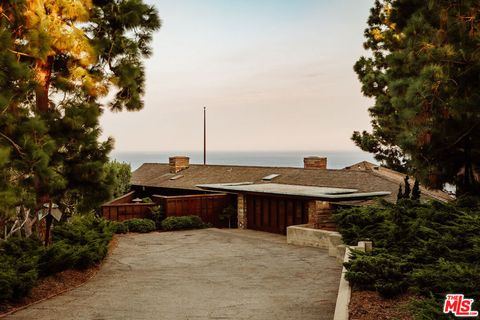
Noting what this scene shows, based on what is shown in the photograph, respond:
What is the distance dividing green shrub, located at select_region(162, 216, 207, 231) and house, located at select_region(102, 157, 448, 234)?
776 millimetres

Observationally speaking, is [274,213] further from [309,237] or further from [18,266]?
[18,266]

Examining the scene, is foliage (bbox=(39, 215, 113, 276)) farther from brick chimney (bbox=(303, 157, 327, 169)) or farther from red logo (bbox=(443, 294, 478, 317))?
brick chimney (bbox=(303, 157, 327, 169))

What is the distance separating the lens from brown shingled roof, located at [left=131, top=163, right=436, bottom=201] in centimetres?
2412

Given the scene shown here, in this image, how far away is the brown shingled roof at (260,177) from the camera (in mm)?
24122

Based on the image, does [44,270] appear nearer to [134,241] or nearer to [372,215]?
[134,241]

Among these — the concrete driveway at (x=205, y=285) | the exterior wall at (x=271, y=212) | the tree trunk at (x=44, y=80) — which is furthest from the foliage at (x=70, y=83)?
the exterior wall at (x=271, y=212)

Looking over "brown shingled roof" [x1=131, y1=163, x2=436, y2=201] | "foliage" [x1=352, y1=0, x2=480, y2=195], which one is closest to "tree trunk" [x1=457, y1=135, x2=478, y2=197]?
"foliage" [x1=352, y1=0, x2=480, y2=195]

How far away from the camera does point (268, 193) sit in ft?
74.4

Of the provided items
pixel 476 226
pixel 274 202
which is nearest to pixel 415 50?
pixel 476 226

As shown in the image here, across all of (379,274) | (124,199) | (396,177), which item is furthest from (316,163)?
(379,274)

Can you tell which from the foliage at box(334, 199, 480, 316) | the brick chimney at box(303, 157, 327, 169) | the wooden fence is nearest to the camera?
the foliage at box(334, 199, 480, 316)

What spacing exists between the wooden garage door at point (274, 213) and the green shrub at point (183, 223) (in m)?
2.90

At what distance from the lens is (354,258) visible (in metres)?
10.2

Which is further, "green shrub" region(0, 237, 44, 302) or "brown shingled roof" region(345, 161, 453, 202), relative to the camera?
"brown shingled roof" region(345, 161, 453, 202)
